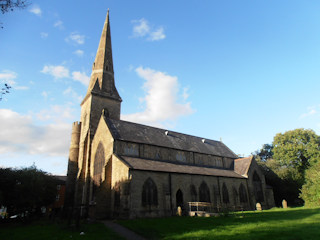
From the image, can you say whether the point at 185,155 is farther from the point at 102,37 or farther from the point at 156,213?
the point at 102,37

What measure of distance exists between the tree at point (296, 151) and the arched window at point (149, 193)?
32042 millimetres

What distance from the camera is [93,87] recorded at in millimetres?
39875

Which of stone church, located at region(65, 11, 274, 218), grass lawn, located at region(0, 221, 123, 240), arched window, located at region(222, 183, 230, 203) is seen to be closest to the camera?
grass lawn, located at region(0, 221, 123, 240)

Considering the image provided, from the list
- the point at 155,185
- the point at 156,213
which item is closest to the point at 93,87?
the point at 155,185

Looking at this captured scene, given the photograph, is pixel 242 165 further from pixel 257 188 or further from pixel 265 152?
pixel 265 152

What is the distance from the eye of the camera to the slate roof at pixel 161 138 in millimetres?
32719

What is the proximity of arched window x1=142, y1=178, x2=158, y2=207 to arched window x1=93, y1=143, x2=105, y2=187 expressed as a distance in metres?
8.16

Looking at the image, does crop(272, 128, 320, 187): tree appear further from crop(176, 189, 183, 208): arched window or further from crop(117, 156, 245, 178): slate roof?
crop(176, 189, 183, 208): arched window

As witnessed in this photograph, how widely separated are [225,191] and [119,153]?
672 inches

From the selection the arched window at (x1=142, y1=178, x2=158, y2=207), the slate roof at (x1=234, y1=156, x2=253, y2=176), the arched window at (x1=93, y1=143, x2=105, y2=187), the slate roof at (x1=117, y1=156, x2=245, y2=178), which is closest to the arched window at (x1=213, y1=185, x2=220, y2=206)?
the slate roof at (x1=117, y1=156, x2=245, y2=178)

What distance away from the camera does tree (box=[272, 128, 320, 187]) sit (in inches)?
1848

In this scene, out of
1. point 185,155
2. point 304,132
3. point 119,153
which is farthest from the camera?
point 304,132

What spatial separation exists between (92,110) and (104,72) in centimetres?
867

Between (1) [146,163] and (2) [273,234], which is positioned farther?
(1) [146,163]
